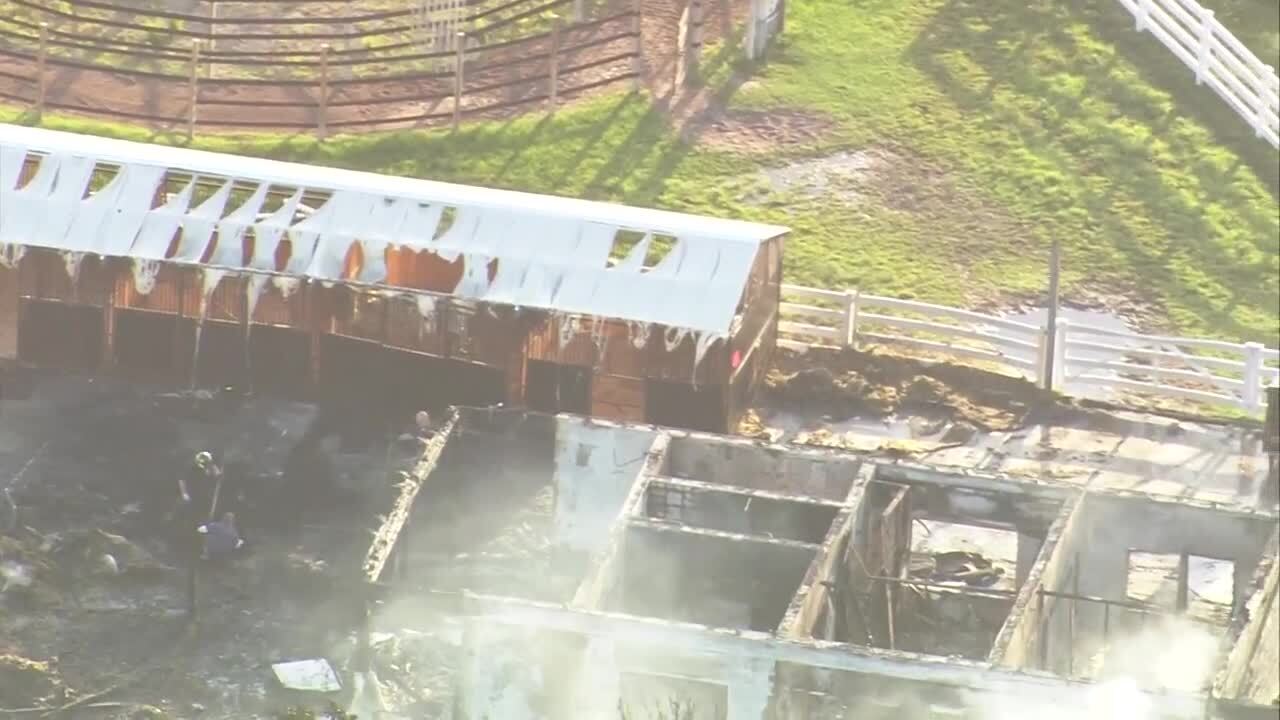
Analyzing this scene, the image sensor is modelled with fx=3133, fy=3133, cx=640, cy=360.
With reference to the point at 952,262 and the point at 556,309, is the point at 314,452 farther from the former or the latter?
the point at 952,262

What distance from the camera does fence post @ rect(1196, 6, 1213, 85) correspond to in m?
44.8

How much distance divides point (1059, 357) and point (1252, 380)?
92.1 inches

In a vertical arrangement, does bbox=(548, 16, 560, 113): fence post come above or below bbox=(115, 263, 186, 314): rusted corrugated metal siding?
above

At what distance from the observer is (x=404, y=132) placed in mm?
Answer: 44156

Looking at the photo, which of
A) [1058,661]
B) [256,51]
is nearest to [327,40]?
[256,51]

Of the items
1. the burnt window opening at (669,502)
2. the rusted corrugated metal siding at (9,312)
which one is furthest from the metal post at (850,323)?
the rusted corrugated metal siding at (9,312)

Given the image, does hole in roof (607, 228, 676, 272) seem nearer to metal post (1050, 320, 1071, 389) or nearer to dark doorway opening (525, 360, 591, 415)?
dark doorway opening (525, 360, 591, 415)

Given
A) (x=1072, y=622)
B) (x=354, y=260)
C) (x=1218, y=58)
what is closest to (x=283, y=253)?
(x=354, y=260)

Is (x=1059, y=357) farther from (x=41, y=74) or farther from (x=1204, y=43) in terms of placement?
(x=41, y=74)

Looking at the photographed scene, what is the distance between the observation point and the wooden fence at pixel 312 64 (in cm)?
4428

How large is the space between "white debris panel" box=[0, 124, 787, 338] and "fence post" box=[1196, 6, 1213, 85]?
9.75 metres

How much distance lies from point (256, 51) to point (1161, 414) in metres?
14.9

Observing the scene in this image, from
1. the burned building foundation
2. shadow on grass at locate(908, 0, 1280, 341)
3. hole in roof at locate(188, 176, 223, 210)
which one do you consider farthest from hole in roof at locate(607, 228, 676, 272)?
the burned building foundation

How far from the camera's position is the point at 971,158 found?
4488 cm
